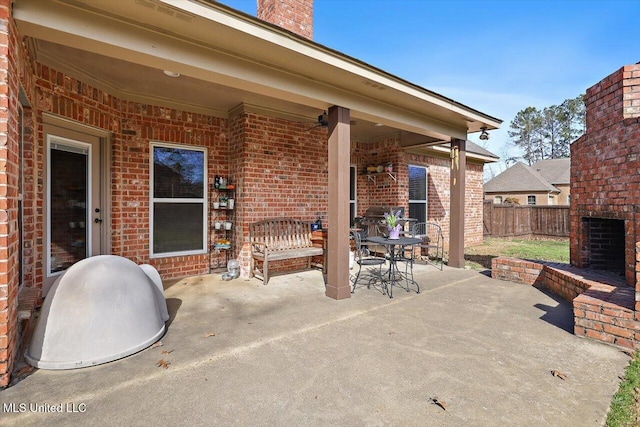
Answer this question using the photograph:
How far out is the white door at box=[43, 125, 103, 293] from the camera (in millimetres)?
3945

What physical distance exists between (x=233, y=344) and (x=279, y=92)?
289cm

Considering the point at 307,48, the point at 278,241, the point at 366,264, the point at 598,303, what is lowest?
the point at 598,303

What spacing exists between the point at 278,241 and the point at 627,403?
4591 millimetres

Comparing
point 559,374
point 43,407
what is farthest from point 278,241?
point 559,374

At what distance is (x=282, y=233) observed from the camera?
5.74 m

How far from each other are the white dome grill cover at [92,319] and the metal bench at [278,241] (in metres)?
2.31

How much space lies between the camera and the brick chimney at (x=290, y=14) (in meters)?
6.36

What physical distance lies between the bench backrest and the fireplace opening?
449 centimetres

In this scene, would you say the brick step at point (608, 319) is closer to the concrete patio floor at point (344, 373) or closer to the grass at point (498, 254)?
the concrete patio floor at point (344, 373)

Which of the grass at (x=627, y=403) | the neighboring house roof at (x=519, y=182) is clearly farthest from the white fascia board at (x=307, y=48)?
the neighboring house roof at (x=519, y=182)

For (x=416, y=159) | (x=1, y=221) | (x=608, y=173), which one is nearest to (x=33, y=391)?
(x=1, y=221)

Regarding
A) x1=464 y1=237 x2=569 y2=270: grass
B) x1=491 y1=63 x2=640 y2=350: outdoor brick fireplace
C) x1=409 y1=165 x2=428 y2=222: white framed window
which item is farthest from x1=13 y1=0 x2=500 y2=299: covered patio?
x1=491 y1=63 x2=640 y2=350: outdoor brick fireplace

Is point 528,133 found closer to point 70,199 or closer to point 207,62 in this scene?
point 207,62

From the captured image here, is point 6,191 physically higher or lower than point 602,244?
higher
